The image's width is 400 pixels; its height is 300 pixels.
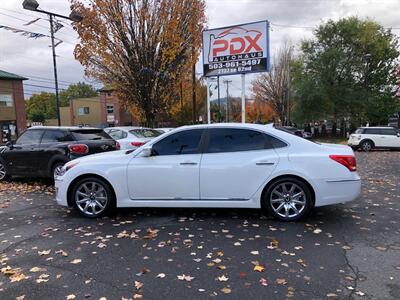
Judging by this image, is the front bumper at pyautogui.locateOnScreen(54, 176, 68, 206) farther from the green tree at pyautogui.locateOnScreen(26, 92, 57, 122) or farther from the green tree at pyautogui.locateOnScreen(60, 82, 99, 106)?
the green tree at pyautogui.locateOnScreen(60, 82, 99, 106)

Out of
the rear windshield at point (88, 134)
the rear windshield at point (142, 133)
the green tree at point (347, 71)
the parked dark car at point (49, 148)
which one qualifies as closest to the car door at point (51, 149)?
the parked dark car at point (49, 148)

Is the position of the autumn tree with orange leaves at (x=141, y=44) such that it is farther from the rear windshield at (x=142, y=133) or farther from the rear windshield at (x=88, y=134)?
the rear windshield at (x=88, y=134)

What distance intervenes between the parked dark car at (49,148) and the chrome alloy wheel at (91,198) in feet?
9.56

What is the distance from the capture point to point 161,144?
6.02 meters

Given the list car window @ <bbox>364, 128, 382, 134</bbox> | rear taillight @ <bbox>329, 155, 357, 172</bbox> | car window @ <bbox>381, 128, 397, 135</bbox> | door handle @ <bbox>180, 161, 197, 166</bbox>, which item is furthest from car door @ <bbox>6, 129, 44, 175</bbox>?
car window @ <bbox>381, 128, 397, 135</bbox>

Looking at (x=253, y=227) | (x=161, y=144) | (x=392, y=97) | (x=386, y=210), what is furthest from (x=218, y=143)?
(x=392, y=97)

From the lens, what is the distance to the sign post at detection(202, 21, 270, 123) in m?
16.4

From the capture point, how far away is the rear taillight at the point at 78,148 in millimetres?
8906

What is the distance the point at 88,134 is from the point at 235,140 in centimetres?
498

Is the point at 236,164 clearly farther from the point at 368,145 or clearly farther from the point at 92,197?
the point at 368,145

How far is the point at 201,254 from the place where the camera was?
4.45 metres

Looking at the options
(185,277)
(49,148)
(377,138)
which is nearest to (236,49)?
(49,148)

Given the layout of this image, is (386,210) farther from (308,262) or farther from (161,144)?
(161,144)

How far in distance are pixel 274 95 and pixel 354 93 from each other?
12105mm
